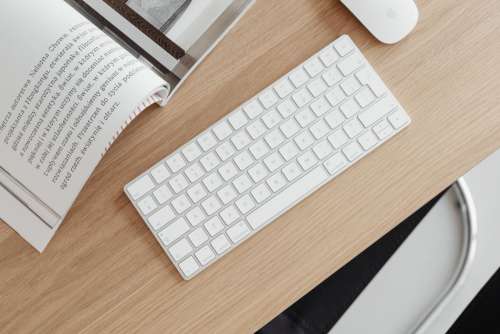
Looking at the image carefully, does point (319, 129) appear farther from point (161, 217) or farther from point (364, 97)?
point (161, 217)

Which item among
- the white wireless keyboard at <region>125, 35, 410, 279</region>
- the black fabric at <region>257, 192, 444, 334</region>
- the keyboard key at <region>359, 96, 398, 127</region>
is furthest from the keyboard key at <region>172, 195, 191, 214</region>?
the black fabric at <region>257, 192, 444, 334</region>

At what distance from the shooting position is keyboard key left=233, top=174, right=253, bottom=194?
28.0 inches

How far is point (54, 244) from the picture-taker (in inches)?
28.3

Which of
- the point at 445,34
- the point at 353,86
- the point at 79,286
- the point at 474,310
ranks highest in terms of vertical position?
the point at 445,34

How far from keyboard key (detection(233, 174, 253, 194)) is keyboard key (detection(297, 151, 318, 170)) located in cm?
6

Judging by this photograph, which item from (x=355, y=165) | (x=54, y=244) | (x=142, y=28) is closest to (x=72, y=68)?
(x=142, y=28)

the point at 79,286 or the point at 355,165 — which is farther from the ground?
the point at 355,165

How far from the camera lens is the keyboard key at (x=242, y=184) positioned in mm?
711

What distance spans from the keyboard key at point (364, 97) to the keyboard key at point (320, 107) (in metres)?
0.03

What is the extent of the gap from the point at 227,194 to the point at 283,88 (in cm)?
13

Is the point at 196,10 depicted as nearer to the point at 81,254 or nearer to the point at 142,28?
the point at 142,28

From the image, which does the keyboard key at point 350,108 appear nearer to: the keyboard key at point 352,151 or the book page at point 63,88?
the keyboard key at point 352,151

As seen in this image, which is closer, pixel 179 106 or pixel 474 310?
pixel 179 106

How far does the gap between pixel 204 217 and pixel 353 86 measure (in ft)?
0.71
